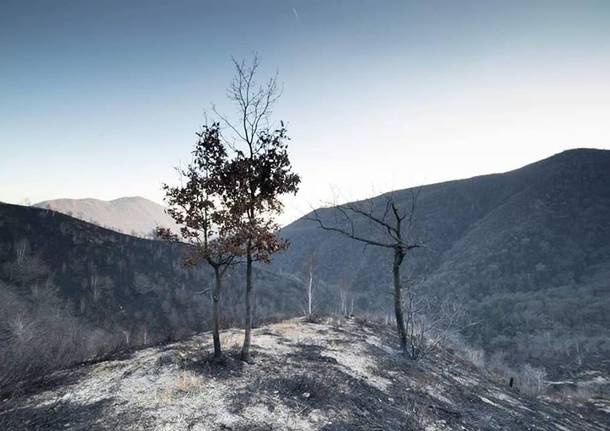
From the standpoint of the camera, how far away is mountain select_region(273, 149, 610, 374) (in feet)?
210

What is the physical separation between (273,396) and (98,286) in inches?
3084

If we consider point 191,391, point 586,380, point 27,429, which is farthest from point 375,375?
point 586,380

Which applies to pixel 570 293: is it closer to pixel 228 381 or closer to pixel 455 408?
pixel 455 408

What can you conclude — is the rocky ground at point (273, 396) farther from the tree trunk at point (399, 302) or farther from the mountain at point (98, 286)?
the mountain at point (98, 286)

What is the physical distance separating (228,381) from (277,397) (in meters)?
1.69

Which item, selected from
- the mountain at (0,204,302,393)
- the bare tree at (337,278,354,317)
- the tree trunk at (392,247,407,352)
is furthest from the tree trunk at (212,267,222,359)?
the mountain at (0,204,302,393)

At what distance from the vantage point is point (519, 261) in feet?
292

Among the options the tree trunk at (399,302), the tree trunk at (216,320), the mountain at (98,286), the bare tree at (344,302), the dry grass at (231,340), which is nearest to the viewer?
the tree trunk at (216,320)

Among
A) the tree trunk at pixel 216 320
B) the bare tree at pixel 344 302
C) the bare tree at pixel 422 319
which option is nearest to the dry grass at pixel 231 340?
A: the tree trunk at pixel 216 320

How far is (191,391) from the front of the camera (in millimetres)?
9883

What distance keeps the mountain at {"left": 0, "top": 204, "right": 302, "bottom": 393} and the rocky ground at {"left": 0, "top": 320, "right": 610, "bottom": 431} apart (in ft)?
148

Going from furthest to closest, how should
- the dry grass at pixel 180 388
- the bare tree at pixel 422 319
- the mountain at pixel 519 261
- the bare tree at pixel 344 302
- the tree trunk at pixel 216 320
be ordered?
the mountain at pixel 519 261 → the bare tree at pixel 344 302 → the bare tree at pixel 422 319 → the tree trunk at pixel 216 320 → the dry grass at pixel 180 388

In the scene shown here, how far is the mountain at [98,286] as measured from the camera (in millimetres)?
60688

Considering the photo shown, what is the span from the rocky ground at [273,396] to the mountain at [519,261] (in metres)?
26.8
